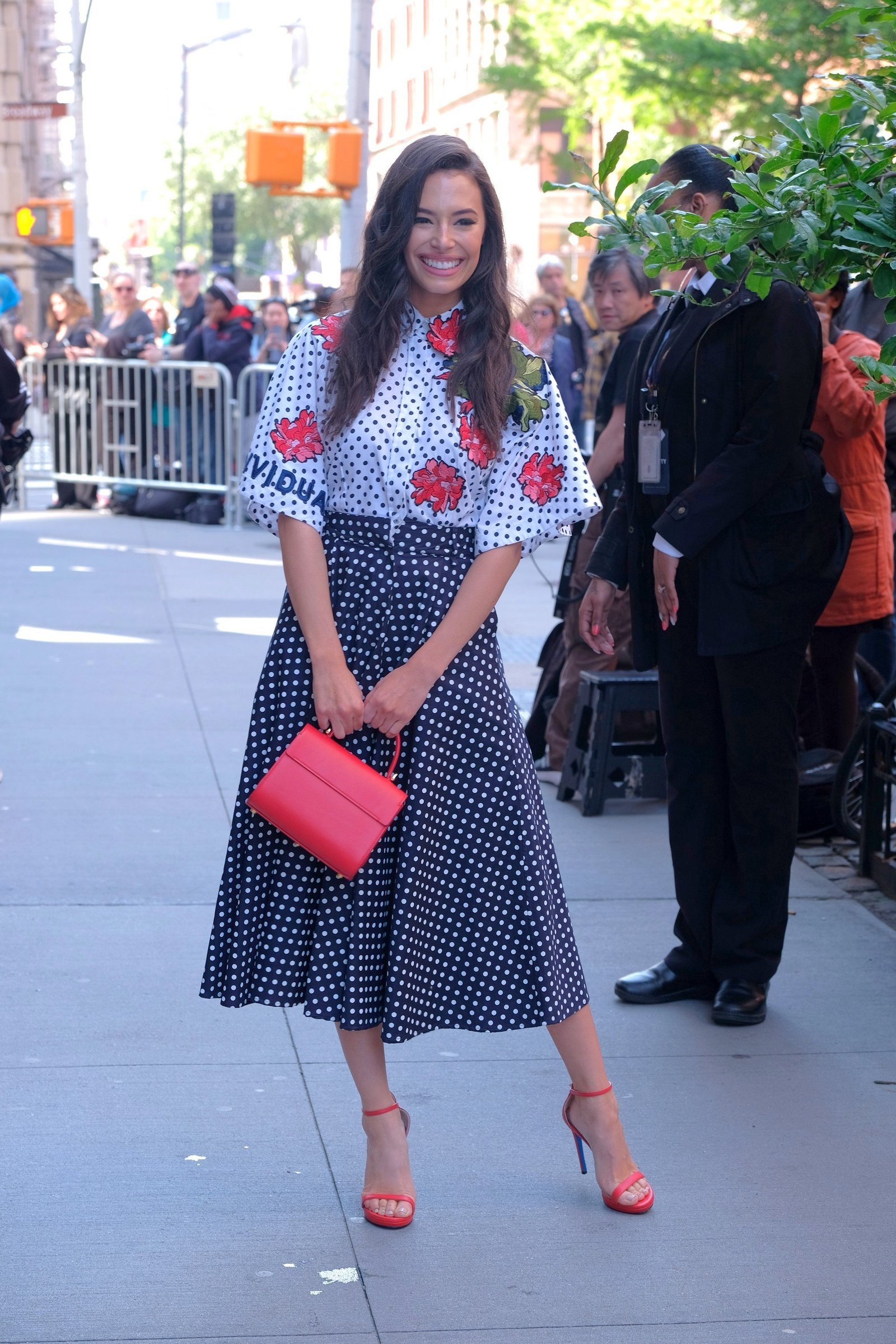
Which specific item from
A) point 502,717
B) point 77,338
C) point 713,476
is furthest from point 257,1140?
point 77,338

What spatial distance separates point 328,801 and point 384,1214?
821mm

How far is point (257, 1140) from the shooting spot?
3617 millimetres

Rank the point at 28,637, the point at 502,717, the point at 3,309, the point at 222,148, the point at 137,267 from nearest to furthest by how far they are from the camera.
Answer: the point at 502,717 → the point at 3,309 → the point at 28,637 → the point at 137,267 → the point at 222,148

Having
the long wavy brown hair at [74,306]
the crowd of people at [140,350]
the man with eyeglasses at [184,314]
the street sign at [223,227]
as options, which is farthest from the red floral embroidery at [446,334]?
the street sign at [223,227]

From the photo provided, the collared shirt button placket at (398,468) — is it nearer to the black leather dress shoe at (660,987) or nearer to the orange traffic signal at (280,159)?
the black leather dress shoe at (660,987)

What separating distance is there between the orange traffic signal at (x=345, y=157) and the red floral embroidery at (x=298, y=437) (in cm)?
1432

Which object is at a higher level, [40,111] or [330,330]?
[40,111]

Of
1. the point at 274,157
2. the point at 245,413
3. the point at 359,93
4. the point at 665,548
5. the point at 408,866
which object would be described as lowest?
the point at 245,413

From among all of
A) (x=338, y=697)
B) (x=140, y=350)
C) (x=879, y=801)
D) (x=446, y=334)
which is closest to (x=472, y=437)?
(x=446, y=334)

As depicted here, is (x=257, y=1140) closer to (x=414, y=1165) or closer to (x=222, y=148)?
(x=414, y=1165)

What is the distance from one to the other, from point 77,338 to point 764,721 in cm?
1387

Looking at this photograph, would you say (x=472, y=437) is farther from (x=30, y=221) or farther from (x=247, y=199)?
(x=247, y=199)

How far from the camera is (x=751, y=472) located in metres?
4.16

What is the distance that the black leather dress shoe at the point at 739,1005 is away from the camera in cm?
435
